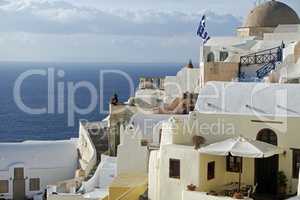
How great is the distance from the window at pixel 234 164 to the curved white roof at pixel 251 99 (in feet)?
6.03

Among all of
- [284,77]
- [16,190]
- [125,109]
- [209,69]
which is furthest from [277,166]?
[16,190]

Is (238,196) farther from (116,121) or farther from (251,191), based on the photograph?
(116,121)

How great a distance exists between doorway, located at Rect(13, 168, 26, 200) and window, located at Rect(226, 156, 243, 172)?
68.8ft

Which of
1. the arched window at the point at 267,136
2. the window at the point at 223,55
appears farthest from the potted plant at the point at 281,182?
the window at the point at 223,55

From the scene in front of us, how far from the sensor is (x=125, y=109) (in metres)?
34.7

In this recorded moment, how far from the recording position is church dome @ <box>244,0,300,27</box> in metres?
42.4

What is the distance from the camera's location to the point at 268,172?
797 inches

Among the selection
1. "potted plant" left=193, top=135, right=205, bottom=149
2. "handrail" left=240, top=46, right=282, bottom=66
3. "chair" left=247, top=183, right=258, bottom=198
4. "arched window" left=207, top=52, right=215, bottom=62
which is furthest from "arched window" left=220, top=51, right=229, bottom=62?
"chair" left=247, top=183, right=258, bottom=198

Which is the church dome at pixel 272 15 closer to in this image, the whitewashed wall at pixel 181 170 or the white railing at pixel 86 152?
the white railing at pixel 86 152

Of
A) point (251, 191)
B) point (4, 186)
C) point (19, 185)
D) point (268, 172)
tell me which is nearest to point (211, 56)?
point (19, 185)

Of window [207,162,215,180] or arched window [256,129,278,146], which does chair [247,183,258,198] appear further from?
arched window [256,129,278,146]

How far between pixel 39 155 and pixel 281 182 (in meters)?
23.2

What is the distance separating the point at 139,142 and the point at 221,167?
8006mm

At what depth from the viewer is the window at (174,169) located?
19.8 m
